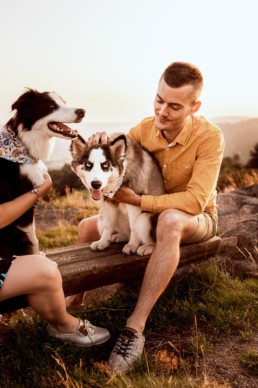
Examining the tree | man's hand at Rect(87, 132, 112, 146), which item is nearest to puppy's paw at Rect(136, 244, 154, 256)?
man's hand at Rect(87, 132, 112, 146)

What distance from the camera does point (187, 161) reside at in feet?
11.2

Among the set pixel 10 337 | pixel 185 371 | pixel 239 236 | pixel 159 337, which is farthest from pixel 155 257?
pixel 239 236

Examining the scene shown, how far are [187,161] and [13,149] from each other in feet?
4.48

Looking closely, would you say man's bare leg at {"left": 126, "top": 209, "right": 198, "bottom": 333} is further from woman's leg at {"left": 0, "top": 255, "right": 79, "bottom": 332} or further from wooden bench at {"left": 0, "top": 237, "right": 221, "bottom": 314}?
woman's leg at {"left": 0, "top": 255, "right": 79, "bottom": 332}

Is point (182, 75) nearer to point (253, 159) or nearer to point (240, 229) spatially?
point (240, 229)

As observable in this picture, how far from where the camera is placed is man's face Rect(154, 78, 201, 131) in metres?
3.15

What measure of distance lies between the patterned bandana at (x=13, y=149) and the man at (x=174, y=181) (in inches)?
20.6

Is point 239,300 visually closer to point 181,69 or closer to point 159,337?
point 159,337

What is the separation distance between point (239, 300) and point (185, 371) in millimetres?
988

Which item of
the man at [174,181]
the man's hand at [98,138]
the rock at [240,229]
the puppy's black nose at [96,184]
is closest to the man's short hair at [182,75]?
the man at [174,181]

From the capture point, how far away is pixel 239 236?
4.42 meters

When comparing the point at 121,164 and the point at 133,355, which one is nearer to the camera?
the point at 133,355

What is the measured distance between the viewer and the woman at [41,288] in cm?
236

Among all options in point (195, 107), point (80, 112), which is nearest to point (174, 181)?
point (195, 107)
